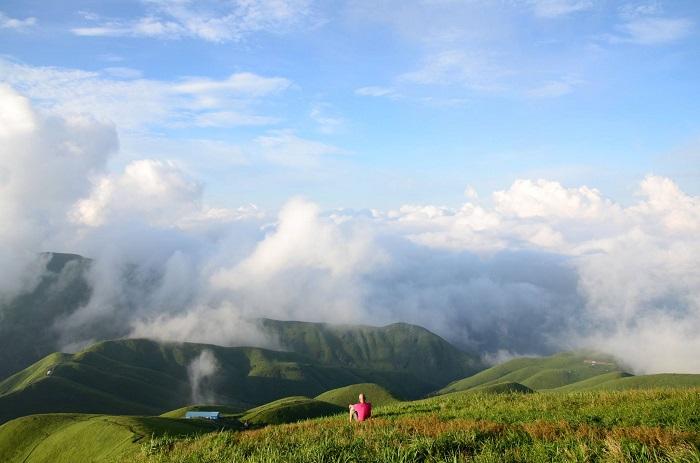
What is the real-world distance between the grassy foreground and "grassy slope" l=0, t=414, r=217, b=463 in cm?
3281

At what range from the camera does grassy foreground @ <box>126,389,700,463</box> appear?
1282 centimetres

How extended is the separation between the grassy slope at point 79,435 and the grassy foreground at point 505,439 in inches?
1292

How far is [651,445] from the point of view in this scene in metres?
13.0

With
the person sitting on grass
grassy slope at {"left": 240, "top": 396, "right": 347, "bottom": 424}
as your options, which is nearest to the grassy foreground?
the person sitting on grass

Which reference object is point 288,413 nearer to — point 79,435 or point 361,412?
point 79,435

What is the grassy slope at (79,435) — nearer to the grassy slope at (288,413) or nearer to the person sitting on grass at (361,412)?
the person sitting on grass at (361,412)

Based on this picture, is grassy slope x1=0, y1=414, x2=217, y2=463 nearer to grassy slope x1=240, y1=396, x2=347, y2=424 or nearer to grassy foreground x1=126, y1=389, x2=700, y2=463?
grassy foreground x1=126, y1=389, x2=700, y2=463

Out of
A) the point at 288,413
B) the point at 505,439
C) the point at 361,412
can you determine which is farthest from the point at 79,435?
the point at 505,439

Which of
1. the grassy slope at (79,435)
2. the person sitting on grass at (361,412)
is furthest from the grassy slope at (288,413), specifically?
the person sitting on grass at (361,412)

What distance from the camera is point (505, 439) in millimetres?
14977

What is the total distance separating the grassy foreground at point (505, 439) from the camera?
12820mm

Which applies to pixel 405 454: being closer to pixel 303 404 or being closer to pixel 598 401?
pixel 598 401

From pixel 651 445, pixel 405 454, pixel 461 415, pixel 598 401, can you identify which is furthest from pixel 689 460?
pixel 598 401

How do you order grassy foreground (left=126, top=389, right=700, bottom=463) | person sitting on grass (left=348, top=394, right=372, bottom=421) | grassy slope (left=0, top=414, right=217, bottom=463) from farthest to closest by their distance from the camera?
1. grassy slope (left=0, top=414, right=217, bottom=463)
2. person sitting on grass (left=348, top=394, right=372, bottom=421)
3. grassy foreground (left=126, top=389, right=700, bottom=463)
